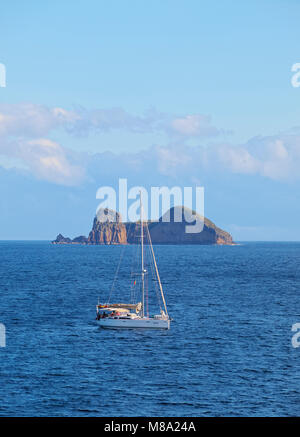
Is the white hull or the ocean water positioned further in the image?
the white hull

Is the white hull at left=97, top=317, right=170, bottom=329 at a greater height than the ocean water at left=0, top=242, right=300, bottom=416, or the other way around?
the white hull at left=97, top=317, right=170, bottom=329

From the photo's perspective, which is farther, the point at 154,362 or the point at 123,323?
the point at 123,323

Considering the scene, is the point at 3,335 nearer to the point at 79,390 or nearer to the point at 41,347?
the point at 41,347

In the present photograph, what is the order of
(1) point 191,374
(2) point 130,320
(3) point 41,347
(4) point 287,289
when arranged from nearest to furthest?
(1) point 191,374 < (3) point 41,347 < (2) point 130,320 < (4) point 287,289

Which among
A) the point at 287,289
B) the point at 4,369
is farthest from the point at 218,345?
the point at 287,289

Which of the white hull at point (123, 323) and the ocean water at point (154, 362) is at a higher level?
the white hull at point (123, 323)

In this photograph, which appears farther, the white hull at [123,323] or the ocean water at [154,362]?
the white hull at [123,323]

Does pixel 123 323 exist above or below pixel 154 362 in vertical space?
above
